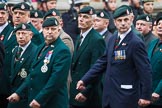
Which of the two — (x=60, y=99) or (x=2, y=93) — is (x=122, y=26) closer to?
(x=60, y=99)

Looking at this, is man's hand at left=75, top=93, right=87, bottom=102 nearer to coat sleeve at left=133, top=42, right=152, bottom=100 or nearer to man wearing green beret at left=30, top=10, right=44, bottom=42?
coat sleeve at left=133, top=42, right=152, bottom=100

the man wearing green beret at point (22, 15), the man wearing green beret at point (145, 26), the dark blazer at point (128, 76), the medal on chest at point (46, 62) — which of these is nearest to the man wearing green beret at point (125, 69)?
the dark blazer at point (128, 76)

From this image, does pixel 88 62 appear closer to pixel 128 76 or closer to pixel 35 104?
pixel 128 76

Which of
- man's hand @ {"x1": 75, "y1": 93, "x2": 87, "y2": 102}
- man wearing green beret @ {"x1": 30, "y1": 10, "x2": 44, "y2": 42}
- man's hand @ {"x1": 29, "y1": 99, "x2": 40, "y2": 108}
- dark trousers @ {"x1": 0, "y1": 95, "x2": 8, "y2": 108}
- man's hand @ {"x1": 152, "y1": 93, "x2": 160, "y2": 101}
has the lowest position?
dark trousers @ {"x1": 0, "y1": 95, "x2": 8, "y2": 108}

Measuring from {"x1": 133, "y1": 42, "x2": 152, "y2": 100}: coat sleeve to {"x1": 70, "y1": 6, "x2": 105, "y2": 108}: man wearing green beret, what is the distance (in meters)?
1.07

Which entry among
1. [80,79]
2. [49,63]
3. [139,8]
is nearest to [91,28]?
[80,79]

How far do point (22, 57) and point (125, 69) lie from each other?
5.79 feet

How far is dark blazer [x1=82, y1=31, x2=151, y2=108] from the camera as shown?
25.6 feet

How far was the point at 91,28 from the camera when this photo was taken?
30.5 feet

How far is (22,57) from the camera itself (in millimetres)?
8891

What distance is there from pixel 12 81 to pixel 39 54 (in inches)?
34.0

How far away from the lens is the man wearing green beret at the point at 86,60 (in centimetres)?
896

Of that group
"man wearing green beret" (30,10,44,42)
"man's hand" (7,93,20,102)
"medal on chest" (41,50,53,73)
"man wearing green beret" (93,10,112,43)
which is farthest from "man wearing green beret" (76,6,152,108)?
"man wearing green beret" (30,10,44,42)

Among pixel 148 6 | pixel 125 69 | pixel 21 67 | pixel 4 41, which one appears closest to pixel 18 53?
pixel 21 67
